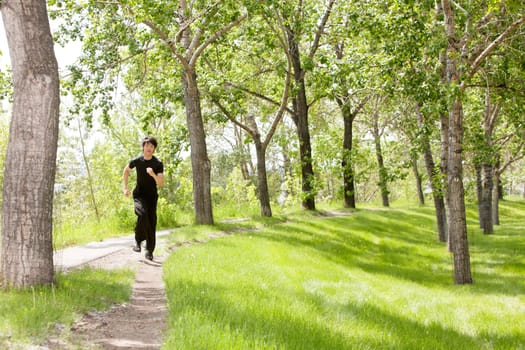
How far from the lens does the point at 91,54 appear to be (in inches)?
594

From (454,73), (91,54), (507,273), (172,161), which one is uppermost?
A: (91,54)

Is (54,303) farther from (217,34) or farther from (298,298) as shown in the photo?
(217,34)

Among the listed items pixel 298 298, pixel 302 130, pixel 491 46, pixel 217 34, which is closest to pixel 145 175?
pixel 298 298

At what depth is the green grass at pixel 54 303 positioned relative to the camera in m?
4.45

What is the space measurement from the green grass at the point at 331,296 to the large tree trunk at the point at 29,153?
70.1 inches

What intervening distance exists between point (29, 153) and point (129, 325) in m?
2.42

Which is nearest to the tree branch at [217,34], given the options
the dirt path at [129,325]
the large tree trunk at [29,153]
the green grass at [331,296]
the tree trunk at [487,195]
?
the green grass at [331,296]

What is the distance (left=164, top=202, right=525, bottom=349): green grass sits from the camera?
5320 millimetres

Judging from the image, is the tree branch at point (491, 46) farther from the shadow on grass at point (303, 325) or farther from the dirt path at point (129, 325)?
the dirt path at point (129, 325)

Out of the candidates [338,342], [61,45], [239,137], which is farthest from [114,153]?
[338,342]

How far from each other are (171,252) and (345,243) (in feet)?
26.3

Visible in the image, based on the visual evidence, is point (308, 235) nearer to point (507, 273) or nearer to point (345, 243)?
point (345, 243)

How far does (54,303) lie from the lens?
5348 mm

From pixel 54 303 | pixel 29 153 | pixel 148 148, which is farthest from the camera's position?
pixel 148 148
